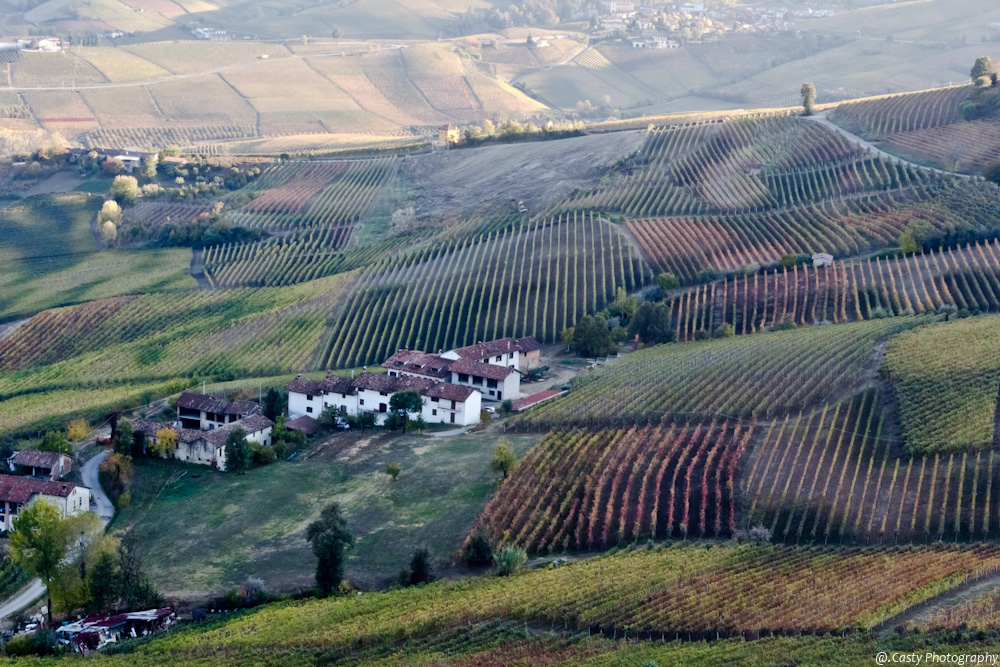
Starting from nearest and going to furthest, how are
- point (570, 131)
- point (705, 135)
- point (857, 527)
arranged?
point (857, 527) < point (705, 135) < point (570, 131)

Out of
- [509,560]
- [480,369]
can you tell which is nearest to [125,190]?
[480,369]

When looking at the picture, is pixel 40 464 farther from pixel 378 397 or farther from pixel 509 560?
pixel 509 560

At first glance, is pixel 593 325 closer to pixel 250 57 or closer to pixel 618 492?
pixel 618 492

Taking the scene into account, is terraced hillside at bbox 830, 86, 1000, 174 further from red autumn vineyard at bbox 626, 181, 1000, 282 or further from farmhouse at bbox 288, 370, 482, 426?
farmhouse at bbox 288, 370, 482, 426

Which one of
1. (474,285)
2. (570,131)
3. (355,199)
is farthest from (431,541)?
(570,131)

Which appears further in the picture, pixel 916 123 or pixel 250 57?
pixel 250 57

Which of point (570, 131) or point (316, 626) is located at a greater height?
point (570, 131)
